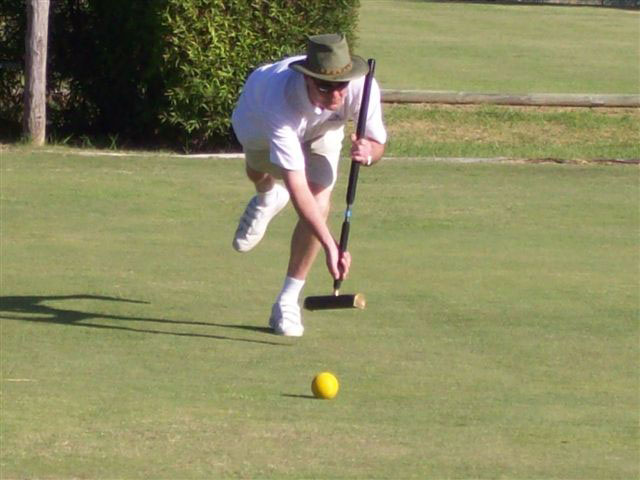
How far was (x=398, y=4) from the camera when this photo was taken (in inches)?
1465

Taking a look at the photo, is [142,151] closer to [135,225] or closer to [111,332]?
[135,225]

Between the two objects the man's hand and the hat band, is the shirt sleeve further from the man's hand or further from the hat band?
the hat band

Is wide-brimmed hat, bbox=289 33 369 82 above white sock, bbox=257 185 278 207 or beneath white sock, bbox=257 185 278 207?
above

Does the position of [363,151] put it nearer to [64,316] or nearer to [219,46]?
[64,316]

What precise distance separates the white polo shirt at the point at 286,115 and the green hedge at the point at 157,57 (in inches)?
267

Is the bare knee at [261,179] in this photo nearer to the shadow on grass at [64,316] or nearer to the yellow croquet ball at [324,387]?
the shadow on grass at [64,316]

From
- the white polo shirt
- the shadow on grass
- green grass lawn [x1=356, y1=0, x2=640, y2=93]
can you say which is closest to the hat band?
the white polo shirt

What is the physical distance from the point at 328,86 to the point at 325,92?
0.04m

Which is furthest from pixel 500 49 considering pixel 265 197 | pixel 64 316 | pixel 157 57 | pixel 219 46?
pixel 64 316

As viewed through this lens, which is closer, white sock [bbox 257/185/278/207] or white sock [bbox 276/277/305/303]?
white sock [bbox 276/277/305/303]

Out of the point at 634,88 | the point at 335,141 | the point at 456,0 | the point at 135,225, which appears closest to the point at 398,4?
the point at 456,0

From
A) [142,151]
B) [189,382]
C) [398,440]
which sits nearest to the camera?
[398,440]

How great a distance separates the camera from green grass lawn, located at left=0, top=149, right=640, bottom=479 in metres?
5.17

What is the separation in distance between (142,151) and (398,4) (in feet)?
77.8
